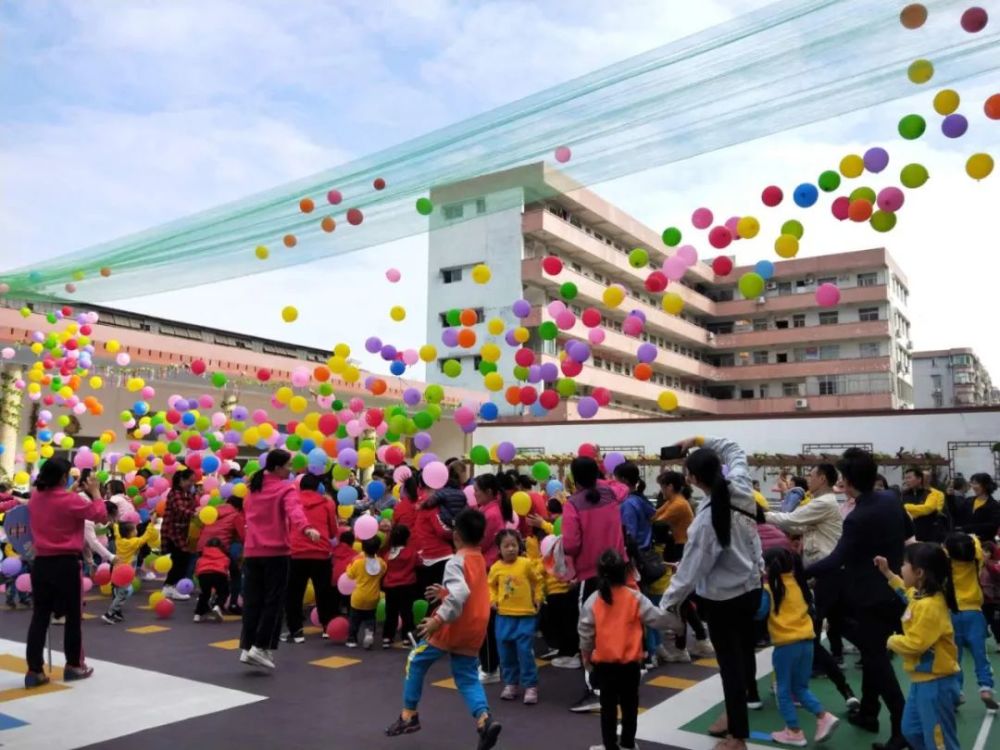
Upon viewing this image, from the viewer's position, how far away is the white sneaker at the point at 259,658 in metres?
5.12

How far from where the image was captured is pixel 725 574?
3615mm

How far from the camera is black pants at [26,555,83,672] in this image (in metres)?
4.86

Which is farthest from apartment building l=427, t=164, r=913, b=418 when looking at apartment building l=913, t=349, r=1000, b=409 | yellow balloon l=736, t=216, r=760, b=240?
yellow balloon l=736, t=216, r=760, b=240

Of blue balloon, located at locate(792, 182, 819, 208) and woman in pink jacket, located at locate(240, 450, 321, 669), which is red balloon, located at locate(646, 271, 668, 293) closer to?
blue balloon, located at locate(792, 182, 819, 208)

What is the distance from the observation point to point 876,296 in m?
35.8

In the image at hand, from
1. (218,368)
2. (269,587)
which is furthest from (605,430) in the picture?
(269,587)

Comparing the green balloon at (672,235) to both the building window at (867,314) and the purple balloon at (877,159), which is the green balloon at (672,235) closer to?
the purple balloon at (877,159)

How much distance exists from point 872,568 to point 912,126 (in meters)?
2.77

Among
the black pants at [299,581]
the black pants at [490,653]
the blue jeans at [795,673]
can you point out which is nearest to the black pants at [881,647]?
the blue jeans at [795,673]

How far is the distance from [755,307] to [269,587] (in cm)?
3669

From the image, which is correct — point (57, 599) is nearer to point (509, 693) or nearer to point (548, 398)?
point (509, 693)

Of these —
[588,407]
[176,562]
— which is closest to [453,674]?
[588,407]

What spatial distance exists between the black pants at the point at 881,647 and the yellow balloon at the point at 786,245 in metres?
3.02

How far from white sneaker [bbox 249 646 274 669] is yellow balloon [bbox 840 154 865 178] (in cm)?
490
